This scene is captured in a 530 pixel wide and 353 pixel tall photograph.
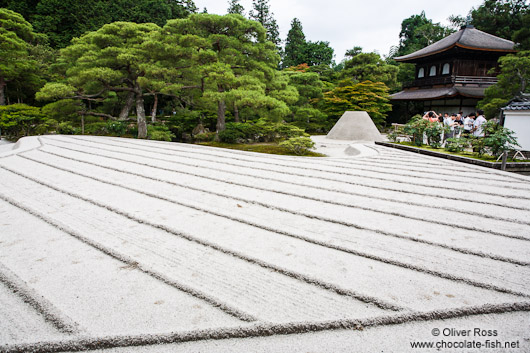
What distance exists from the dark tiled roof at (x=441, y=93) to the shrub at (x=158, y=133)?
1457cm

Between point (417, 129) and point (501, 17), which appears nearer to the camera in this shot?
point (417, 129)

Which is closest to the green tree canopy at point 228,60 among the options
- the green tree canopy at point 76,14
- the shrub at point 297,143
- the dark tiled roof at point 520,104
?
the shrub at point 297,143

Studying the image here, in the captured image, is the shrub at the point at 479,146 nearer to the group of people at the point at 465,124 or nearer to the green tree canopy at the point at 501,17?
the group of people at the point at 465,124

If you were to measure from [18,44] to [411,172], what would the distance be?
15495 millimetres

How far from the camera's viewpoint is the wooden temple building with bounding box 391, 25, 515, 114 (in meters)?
16.5

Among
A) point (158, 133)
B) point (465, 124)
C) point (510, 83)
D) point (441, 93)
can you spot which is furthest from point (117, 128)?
point (441, 93)

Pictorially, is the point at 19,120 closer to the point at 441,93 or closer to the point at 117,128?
the point at 117,128

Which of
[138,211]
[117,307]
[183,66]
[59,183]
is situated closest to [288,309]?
[117,307]

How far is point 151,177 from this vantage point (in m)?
4.57

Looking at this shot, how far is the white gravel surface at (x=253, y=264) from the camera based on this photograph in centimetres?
148

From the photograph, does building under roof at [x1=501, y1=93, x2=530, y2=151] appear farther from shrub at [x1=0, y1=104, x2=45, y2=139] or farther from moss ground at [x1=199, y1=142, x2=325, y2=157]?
shrub at [x1=0, y1=104, x2=45, y2=139]

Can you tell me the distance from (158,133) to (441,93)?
50.2 feet

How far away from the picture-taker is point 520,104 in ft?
22.7

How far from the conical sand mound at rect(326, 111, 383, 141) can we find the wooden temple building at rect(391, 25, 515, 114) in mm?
6980
